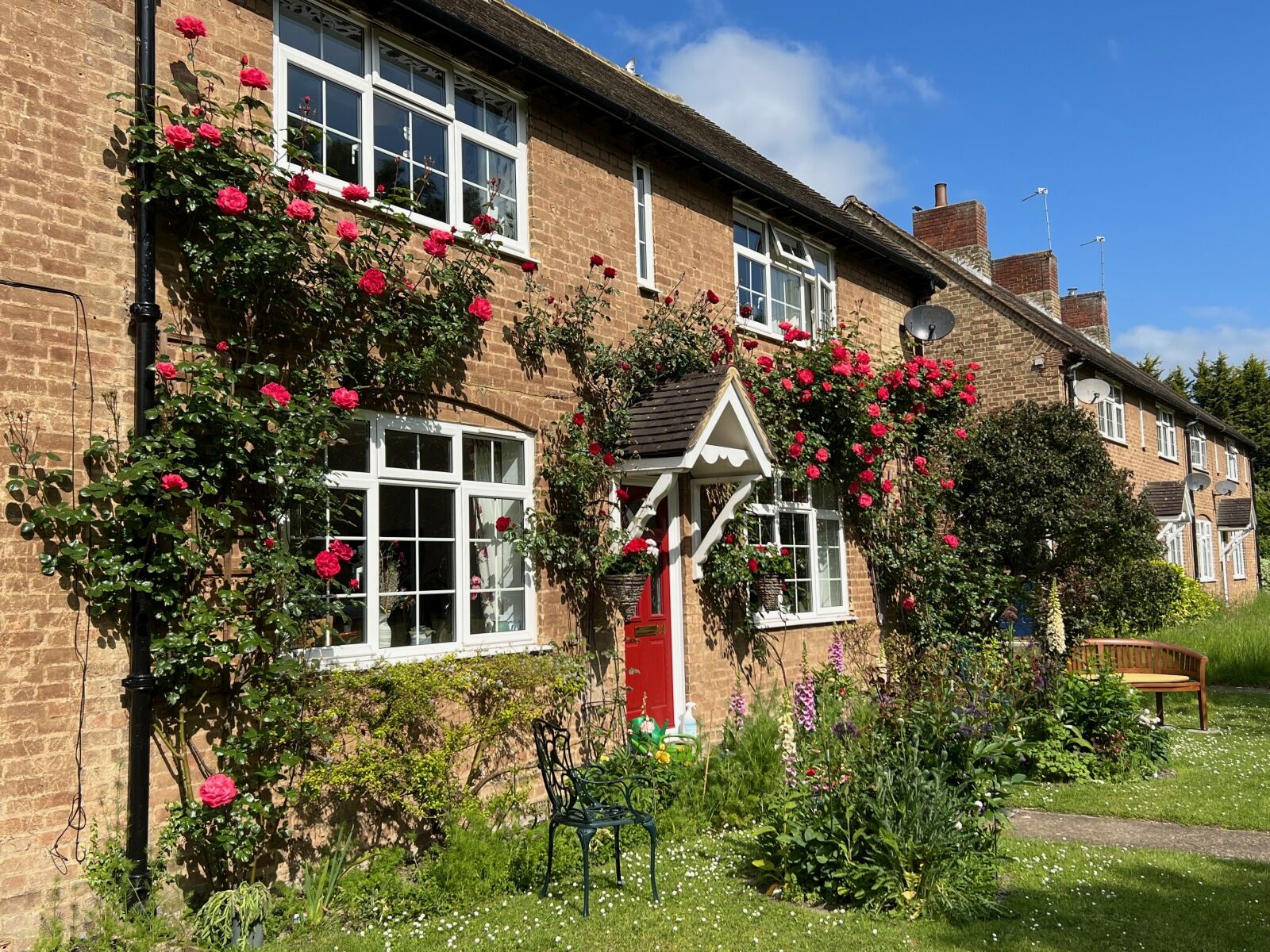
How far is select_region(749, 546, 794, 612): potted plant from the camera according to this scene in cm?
1036

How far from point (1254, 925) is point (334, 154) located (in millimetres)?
7567

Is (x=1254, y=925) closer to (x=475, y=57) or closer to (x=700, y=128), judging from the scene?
(x=475, y=57)

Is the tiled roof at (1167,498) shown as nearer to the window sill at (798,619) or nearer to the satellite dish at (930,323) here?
the satellite dish at (930,323)

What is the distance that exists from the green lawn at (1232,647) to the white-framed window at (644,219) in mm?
11526

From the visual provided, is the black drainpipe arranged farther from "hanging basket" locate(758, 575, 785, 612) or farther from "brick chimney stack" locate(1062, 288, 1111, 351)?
"brick chimney stack" locate(1062, 288, 1111, 351)

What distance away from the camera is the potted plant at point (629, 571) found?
8.61 m

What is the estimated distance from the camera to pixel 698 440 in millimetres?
8602

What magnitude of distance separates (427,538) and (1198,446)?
3128cm

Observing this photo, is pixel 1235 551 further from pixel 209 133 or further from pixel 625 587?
pixel 209 133

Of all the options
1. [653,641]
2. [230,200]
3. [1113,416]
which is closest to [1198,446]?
[1113,416]

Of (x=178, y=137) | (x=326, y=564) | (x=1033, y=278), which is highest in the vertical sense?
(x=1033, y=278)

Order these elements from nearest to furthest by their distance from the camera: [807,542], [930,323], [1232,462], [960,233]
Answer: [807,542] < [930,323] < [960,233] < [1232,462]

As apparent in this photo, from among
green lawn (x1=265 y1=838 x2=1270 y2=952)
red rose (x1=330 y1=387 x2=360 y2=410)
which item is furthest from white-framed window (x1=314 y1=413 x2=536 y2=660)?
green lawn (x1=265 y1=838 x2=1270 y2=952)

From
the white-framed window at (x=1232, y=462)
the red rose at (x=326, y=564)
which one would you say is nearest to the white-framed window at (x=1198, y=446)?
the white-framed window at (x=1232, y=462)
